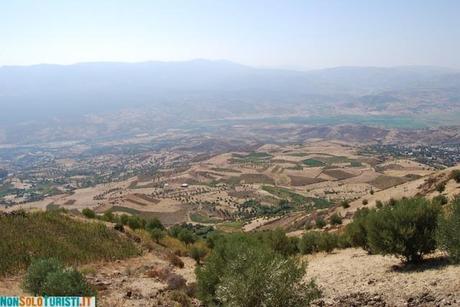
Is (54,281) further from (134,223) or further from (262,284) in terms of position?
(134,223)

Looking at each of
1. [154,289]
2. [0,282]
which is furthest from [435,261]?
[0,282]

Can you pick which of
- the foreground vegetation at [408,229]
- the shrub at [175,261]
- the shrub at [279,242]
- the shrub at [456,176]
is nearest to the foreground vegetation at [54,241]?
the shrub at [175,261]

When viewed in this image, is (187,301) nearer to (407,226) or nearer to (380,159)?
(407,226)

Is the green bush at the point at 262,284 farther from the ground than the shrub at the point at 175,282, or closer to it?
farther from the ground

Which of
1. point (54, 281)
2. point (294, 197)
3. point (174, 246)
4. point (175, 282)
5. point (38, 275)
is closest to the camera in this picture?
point (54, 281)

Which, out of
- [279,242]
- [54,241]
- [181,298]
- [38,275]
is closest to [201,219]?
[279,242]

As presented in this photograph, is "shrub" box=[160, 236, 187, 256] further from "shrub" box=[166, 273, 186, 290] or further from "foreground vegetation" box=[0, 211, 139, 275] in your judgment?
"shrub" box=[166, 273, 186, 290]

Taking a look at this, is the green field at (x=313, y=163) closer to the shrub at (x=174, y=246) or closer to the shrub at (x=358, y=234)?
the shrub at (x=174, y=246)
